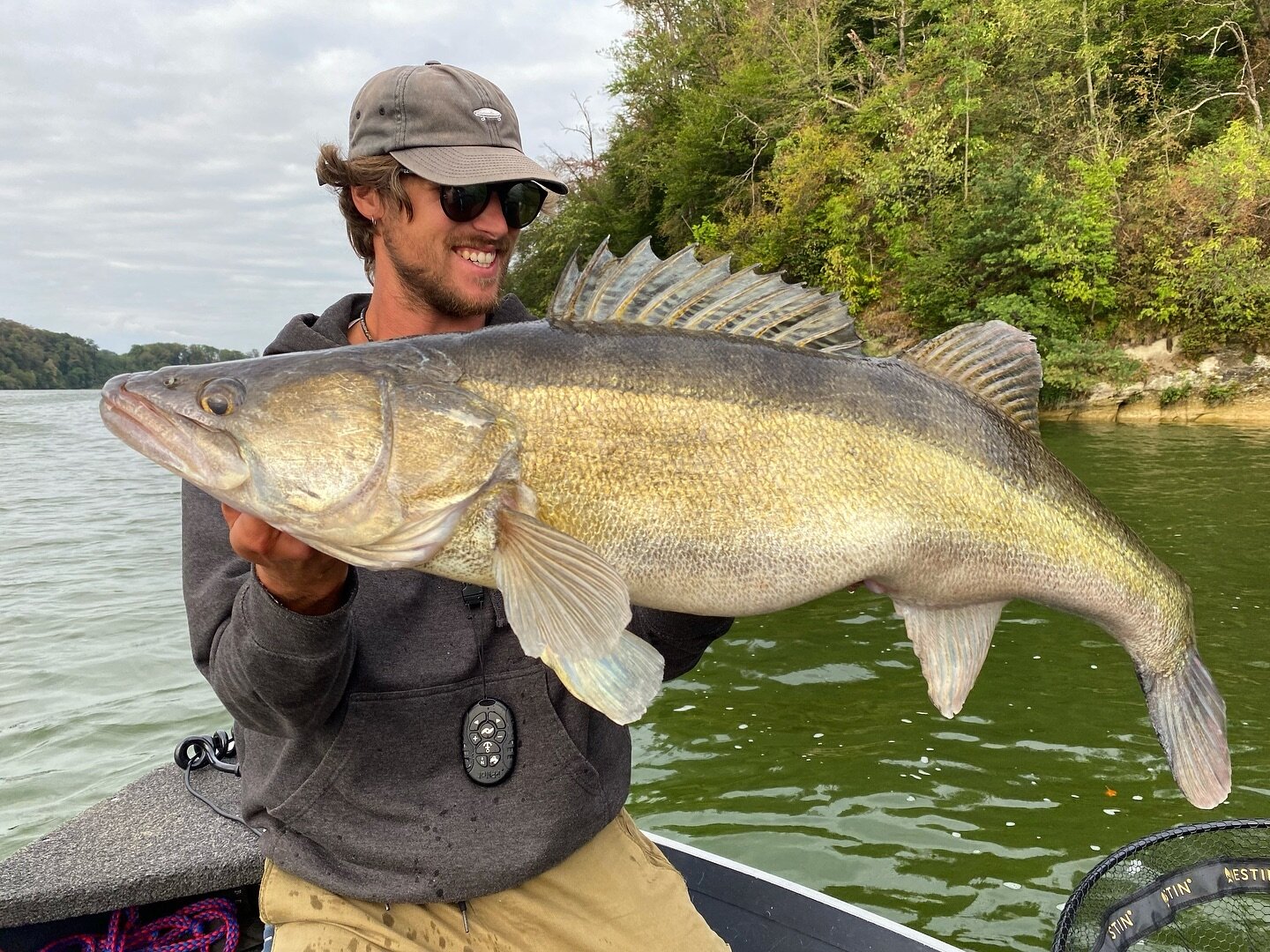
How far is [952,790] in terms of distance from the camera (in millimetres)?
5535

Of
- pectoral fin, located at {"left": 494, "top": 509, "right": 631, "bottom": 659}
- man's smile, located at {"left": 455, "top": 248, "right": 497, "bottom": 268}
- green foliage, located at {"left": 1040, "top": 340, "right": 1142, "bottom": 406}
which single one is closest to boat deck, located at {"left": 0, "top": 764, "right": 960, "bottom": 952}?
pectoral fin, located at {"left": 494, "top": 509, "right": 631, "bottom": 659}

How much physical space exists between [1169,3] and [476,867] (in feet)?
128

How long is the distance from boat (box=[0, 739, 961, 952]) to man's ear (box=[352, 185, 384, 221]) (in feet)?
7.74

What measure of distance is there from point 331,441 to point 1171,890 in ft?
9.30

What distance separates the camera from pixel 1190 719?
2.46m

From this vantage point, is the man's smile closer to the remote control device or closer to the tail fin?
the remote control device

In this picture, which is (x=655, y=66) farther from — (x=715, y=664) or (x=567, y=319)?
(x=567, y=319)

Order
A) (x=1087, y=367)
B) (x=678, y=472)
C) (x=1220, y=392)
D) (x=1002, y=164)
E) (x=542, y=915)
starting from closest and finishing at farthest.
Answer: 1. (x=678, y=472)
2. (x=542, y=915)
3. (x=1220, y=392)
4. (x=1087, y=367)
5. (x=1002, y=164)

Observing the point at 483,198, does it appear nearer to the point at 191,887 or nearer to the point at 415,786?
the point at 415,786

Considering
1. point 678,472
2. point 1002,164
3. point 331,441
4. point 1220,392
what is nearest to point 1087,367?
point 1220,392

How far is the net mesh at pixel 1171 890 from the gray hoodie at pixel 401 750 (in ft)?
5.34

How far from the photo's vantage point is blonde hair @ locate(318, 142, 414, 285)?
113 inches

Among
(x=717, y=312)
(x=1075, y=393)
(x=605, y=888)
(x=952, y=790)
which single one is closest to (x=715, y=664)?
(x=952, y=790)

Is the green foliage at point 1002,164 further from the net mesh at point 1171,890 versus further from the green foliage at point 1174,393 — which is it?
the net mesh at point 1171,890
